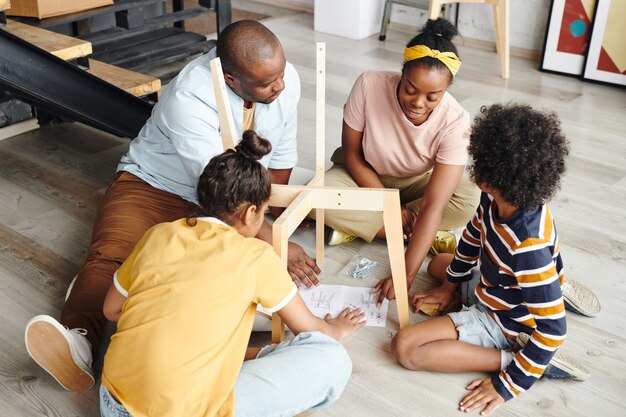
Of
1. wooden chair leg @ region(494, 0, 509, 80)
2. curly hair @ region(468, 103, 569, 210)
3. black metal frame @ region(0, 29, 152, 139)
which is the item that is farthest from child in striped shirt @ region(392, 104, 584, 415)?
wooden chair leg @ region(494, 0, 509, 80)

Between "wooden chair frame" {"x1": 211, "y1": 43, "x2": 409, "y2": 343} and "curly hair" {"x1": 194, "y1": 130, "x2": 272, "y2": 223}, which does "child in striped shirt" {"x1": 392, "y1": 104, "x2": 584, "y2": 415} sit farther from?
"curly hair" {"x1": 194, "y1": 130, "x2": 272, "y2": 223}

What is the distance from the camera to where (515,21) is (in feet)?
13.4

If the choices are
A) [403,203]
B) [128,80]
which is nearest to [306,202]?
[403,203]

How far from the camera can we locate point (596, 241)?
7.65ft

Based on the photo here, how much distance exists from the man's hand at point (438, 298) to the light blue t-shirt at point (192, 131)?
636mm

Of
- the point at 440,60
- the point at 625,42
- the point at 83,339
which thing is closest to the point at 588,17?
the point at 625,42

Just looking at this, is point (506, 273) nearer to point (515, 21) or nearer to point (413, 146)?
point (413, 146)

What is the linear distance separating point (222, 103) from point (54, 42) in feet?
4.60

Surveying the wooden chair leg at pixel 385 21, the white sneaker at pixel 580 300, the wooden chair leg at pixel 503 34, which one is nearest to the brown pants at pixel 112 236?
the white sneaker at pixel 580 300

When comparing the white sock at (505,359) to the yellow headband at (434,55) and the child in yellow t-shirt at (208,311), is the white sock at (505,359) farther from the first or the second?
the yellow headband at (434,55)

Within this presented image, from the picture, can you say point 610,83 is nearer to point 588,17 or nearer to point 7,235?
point 588,17

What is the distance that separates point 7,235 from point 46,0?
1.29 metres

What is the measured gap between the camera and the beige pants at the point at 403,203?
2.22 metres

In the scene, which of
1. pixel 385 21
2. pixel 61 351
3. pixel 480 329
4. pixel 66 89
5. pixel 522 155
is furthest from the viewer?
pixel 385 21
